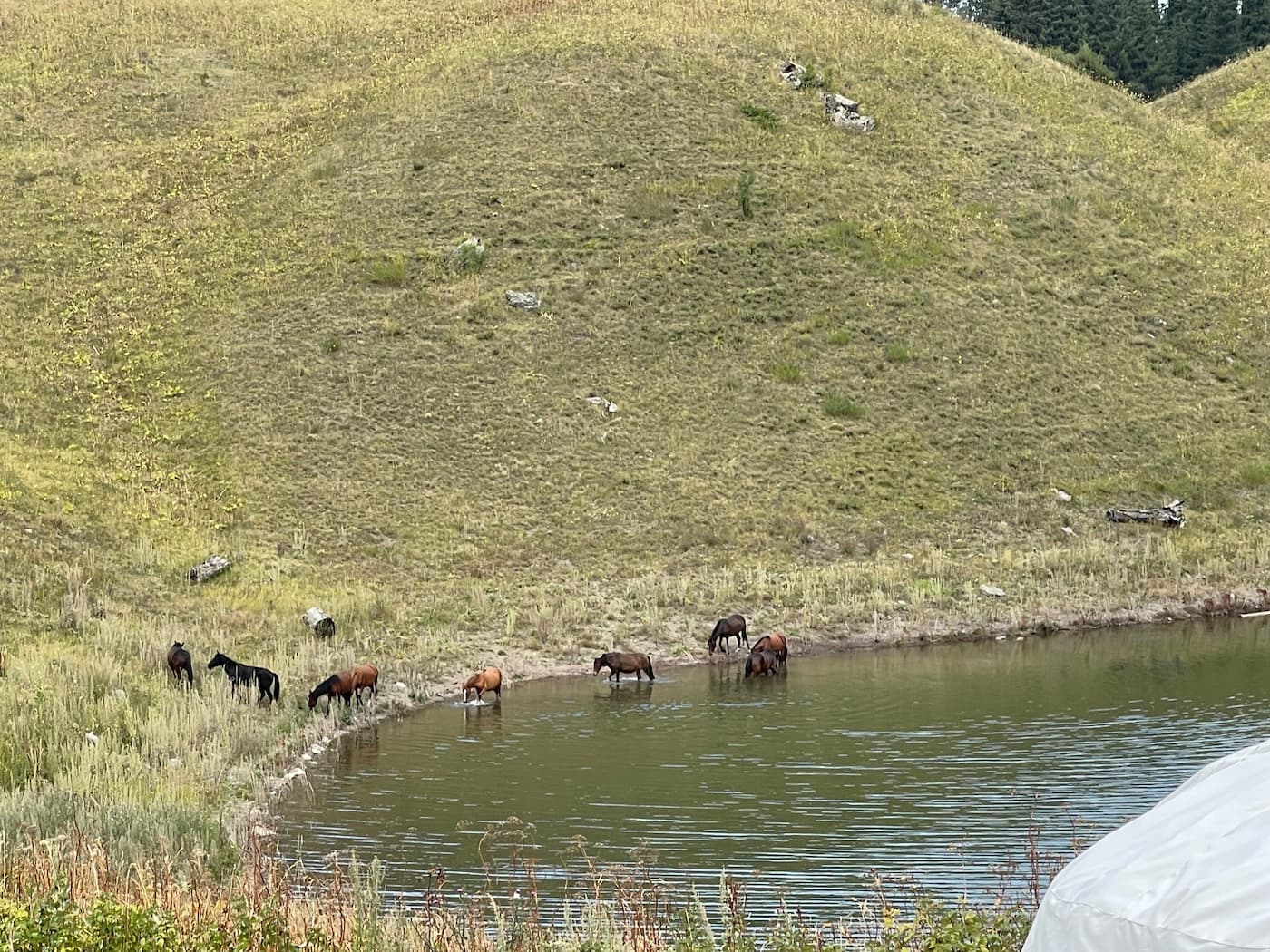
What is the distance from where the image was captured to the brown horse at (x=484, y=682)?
80.4 ft

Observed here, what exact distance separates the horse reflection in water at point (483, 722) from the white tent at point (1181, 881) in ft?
55.0

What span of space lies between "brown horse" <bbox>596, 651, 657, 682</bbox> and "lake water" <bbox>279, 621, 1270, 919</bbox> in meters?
0.27

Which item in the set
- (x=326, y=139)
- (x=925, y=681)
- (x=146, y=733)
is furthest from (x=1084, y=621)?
(x=326, y=139)

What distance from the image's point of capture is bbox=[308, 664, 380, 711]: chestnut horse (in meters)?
23.0

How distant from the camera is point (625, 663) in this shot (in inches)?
1016

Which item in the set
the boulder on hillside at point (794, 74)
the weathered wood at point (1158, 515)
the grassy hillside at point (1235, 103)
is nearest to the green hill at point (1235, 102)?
the grassy hillside at point (1235, 103)

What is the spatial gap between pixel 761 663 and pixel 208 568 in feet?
41.4

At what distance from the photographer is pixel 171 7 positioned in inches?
2815

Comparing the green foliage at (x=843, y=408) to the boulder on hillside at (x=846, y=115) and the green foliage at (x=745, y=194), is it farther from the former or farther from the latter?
the boulder on hillside at (x=846, y=115)

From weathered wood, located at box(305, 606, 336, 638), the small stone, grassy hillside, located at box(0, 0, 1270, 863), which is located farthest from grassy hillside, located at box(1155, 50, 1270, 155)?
weathered wood, located at box(305, 606, 336, 638)

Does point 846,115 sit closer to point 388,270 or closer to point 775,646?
point 388,270

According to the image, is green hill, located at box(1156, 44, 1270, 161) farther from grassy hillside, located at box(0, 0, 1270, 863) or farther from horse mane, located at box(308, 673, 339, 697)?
horse mane, located at box(308, 673, 339, 697)

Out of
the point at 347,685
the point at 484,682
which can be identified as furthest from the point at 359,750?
the point at 484,682

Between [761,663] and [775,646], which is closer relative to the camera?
[761,663]
